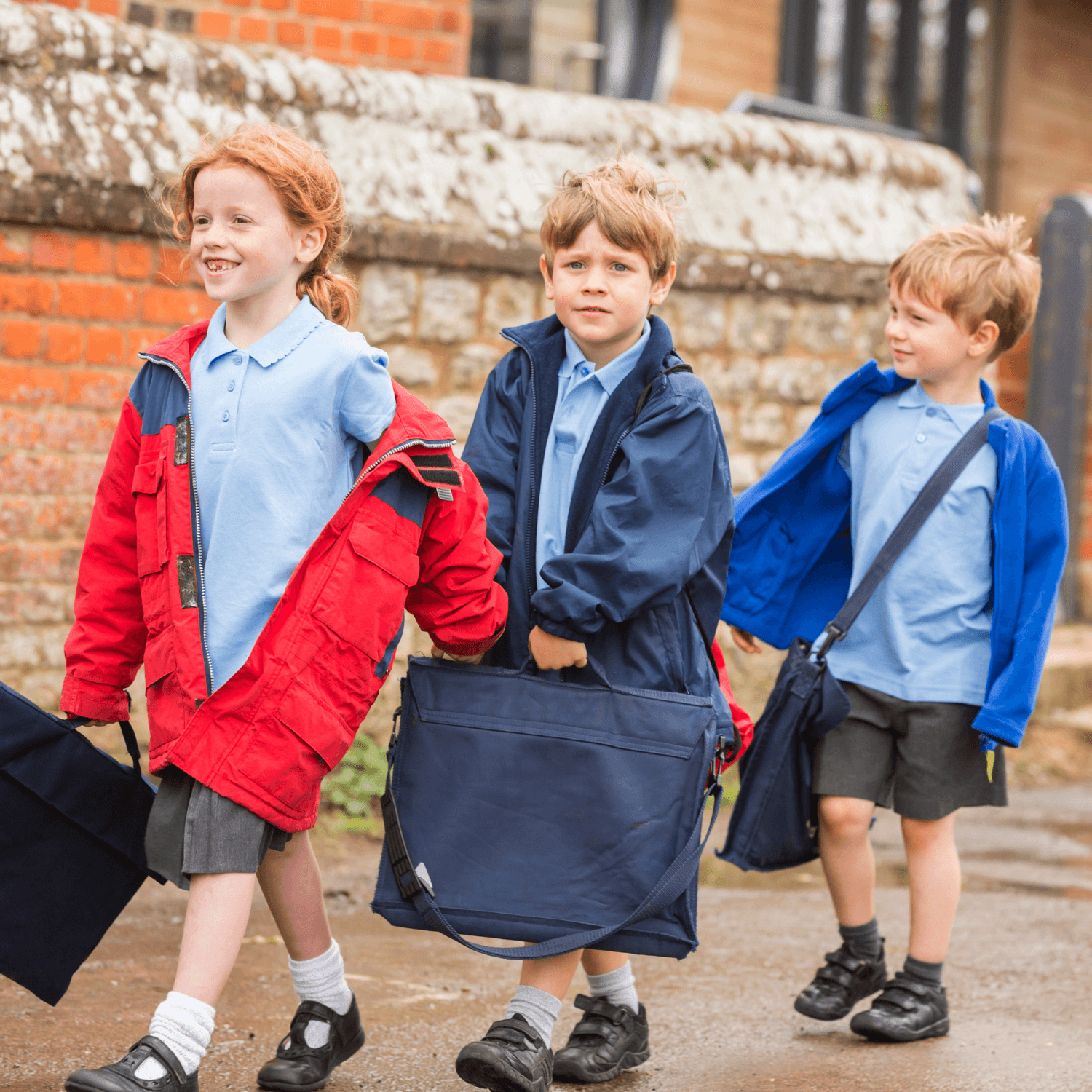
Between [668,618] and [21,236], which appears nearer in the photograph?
[668,618]

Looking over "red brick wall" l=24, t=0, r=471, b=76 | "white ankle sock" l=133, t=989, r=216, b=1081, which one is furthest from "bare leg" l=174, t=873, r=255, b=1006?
"red brick wall" l=24, t=0, r=471, b=76

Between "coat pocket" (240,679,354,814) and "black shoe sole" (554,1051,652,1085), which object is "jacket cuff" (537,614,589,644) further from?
"black shoe sole" (554,1051,652,1085)

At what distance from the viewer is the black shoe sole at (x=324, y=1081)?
9.13 ft

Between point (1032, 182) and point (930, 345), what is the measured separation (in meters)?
9.63

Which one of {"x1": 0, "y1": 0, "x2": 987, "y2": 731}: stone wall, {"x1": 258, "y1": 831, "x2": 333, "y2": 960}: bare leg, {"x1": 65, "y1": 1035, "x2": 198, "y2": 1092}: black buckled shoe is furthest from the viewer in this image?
{"x1": 0, "y1": 0, "x2": 987, "y2": 731}: stone wall

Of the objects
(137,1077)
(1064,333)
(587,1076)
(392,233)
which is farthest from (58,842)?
(1064,333)

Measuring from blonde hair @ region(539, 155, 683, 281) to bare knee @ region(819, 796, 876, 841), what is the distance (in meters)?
1.22

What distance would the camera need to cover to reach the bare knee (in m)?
3.28

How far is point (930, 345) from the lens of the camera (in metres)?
3.33

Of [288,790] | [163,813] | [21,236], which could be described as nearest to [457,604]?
[288,790]

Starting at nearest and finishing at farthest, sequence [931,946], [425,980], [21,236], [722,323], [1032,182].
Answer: [931,946] < [425,980] < [21,236] < [722,323] < [1032,182]

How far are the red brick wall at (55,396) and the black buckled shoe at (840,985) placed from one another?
2.35 metres

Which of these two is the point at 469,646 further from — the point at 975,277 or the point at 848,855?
the point at 975,277

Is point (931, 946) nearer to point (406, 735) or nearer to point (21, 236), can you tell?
point (406, 735)
